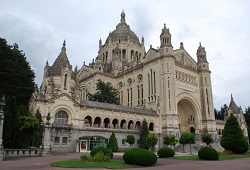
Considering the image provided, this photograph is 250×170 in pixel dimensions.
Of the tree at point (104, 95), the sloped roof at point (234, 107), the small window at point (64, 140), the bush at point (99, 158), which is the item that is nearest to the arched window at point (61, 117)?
the small window at point (64, 140)

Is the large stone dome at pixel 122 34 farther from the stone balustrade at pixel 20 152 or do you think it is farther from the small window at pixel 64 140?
the stone balustrade at pixel 20 152

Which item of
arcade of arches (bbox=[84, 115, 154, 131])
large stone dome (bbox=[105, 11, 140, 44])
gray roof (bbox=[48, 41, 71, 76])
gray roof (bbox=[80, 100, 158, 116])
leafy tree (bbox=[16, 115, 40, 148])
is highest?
large stone dome (bbox=[105, 11, 140, 44])

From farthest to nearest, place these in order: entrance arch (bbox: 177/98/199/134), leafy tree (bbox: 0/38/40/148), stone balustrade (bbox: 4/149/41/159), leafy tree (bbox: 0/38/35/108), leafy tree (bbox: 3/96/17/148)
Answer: entrance arch (bbox: 177/98/199/134) < leafy tree (bbox: 0/38/35/108) < leafy tree (bbox: 0/38/40/148) < leafy tree (bbox: 3/96/17/148) < stone balustrade (bbox: 4/149/41/159)

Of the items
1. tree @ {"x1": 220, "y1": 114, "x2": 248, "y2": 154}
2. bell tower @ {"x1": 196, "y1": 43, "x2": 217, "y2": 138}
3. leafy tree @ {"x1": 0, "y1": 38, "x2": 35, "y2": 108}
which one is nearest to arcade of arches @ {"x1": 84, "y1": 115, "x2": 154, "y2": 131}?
leafy tree @ {"x1": 0, "y1": 38, "x2": 35, "y2": 108}

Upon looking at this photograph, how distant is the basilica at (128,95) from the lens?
40031 mm

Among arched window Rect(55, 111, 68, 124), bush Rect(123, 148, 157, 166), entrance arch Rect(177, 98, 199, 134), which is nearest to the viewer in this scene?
bush Rect(123, 148, 157, 166)

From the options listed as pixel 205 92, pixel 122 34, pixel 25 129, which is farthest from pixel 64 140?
pixel 122 34

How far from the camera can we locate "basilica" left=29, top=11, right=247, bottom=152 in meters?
40.0

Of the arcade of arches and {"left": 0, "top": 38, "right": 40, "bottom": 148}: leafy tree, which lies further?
the arcade of arches

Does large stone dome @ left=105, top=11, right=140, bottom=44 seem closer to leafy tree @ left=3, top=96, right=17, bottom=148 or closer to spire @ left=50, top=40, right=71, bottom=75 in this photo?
spire @ left=50, top=40, right=71, bottom=75

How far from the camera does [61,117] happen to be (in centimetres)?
4022

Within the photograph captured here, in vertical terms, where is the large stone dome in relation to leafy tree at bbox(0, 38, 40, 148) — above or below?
above

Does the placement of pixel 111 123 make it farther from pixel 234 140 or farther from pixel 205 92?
pixel 205 92

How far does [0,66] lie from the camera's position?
141 feet
